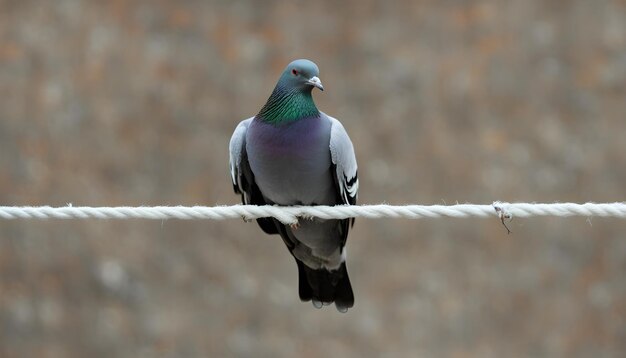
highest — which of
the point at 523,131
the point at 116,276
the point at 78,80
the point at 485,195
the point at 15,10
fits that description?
the point at 15,10

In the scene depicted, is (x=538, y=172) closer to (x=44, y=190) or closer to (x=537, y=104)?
(x=537, y=104)

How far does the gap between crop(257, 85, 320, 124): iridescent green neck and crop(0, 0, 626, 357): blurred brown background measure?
4565 millimetres

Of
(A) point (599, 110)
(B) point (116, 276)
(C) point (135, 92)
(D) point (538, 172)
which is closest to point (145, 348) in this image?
(B) point (116, 276)

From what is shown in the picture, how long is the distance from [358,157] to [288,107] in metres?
4.63

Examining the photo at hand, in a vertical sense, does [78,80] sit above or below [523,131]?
above

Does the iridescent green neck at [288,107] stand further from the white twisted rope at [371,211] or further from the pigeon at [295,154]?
the white twisted rope at [371,211]

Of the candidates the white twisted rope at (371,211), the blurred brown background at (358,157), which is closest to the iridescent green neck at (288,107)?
the white twisted rope at (371,211)

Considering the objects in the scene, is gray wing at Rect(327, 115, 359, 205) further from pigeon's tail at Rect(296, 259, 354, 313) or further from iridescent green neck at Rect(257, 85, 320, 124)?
pigeon's tail at Rect(296, 259, 354, 313)

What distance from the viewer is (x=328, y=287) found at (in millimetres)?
4844

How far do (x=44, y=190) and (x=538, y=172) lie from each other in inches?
181

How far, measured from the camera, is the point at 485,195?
884 centimetres

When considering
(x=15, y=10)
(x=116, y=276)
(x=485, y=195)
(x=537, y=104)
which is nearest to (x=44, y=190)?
(x=116, y=276)

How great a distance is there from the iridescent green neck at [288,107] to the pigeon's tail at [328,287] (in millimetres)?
947

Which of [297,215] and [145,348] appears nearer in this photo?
[297,215]
